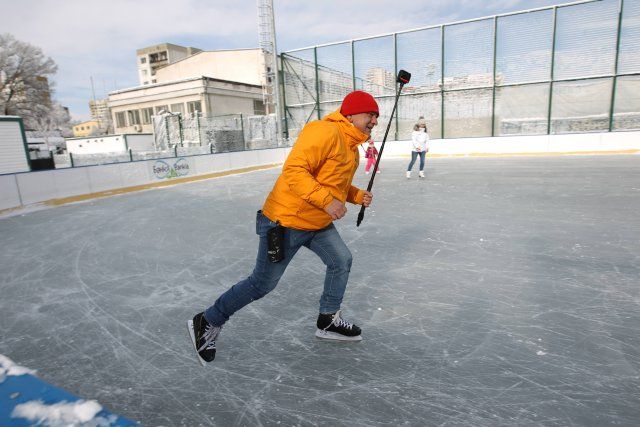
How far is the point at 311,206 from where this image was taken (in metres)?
2.07

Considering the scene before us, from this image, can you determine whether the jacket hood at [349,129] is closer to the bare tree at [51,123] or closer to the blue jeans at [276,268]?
the blue jeans at [276,268]

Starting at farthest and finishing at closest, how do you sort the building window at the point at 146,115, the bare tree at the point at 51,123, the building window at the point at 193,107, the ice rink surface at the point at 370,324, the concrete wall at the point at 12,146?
the building window at the point at 146,115, the bare tree at the point at 51,123, the building window at the point at 193,107, the concrete wall at the point at 12,146, the ice rink surface at the point at 370,324

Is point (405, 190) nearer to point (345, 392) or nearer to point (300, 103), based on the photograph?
point (345, 392)

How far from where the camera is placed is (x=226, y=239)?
5094mm

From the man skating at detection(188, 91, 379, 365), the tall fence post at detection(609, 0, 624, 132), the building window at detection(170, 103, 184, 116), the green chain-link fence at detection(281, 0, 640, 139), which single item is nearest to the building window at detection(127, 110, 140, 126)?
the building window at detection(170, 103, 184, 116)

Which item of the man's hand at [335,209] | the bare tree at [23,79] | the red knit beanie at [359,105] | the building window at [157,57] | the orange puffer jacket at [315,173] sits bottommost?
the man's hand at [335,209]

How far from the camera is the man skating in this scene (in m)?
1.95

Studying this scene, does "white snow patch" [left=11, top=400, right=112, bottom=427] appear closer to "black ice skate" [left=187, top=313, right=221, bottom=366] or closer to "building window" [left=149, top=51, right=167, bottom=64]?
"black ice skate" [left=187, top=313, right=221, bottom=366]

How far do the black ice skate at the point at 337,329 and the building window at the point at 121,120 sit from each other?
4099 cm

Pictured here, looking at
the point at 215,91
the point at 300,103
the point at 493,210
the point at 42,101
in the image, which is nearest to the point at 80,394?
the point at 493,210

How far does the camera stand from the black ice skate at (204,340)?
90.0 inches

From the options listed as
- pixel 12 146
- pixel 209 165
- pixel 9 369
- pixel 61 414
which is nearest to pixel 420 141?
pixel 209 165

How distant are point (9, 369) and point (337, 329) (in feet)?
6.00

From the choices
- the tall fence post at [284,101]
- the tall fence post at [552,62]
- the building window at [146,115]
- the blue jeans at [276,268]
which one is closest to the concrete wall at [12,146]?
the blue jeans at [276,268]
